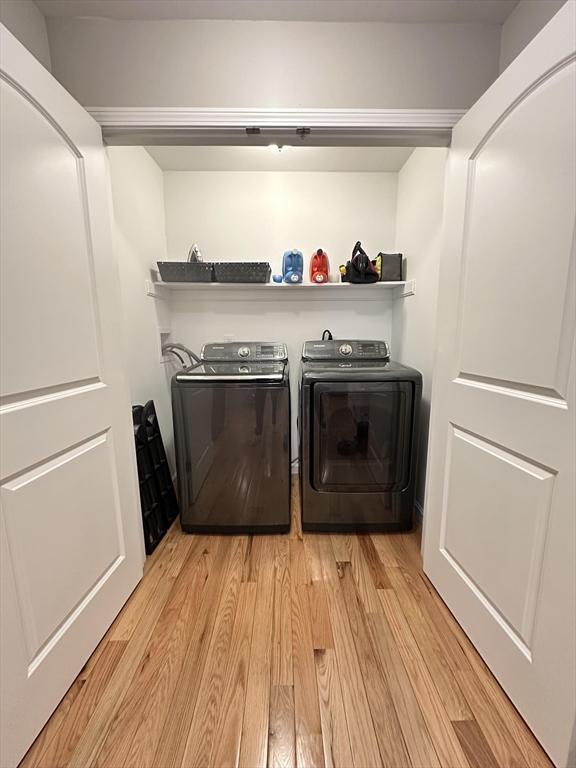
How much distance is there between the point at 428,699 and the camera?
98cm


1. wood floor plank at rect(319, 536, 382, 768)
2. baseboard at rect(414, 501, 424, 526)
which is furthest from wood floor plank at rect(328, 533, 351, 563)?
baseboard at rect(414, 501, 424, 526)

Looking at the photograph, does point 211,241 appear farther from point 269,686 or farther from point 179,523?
point 269,686

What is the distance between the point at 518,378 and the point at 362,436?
94cm

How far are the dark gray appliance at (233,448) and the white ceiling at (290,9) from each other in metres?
1.46

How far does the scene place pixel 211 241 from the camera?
91.8 inches

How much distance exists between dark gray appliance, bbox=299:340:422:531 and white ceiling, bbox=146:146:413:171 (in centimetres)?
147

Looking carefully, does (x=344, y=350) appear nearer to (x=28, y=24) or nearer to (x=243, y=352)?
(x=243, y=352)

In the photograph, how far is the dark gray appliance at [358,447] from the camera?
1704 mm

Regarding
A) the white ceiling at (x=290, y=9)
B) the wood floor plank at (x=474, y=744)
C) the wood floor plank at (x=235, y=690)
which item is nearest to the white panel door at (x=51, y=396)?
the white ceiling at (x=290, y=9)

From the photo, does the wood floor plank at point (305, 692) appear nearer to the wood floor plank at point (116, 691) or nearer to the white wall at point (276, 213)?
the wood floor plank at point (116, 691)

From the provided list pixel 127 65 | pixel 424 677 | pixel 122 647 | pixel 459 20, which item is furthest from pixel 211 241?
pixel 424 677

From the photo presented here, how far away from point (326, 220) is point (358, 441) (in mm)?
1701

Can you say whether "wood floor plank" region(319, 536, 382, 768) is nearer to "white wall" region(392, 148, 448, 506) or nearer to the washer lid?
"white wall" region(392, 148, 448, 506)

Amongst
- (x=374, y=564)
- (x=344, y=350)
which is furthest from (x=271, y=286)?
(x=374, y=564)
